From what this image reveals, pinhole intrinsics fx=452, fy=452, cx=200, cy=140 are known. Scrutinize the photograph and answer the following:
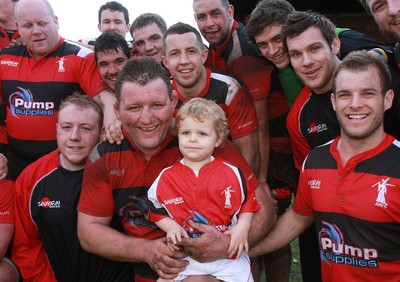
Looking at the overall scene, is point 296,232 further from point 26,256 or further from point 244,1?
point 244,1

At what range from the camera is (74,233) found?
11.5 feet

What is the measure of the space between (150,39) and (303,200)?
2890 millimetres

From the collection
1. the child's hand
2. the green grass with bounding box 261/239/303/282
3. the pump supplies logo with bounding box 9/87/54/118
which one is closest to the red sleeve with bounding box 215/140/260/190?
the child's hand

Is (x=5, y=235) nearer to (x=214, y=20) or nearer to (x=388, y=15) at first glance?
(x=214, y=20)

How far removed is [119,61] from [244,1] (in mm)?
7698

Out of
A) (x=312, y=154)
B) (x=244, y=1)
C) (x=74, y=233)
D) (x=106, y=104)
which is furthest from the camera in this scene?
(x=244, y=1)

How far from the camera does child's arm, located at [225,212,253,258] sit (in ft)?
9.27

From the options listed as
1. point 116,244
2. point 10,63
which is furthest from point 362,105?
point 10,63

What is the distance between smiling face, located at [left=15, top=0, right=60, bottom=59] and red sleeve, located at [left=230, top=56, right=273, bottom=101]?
188cm

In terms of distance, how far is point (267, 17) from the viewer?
4059 mm

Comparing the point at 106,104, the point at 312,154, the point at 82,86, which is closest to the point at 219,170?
the point at 312,154

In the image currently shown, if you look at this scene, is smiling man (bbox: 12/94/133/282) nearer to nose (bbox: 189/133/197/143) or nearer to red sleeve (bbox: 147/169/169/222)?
red sleeve (bbox: 147/169/169/222)

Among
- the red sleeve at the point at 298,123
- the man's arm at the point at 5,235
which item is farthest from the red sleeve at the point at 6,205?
the red sleeve at the point at 298,123

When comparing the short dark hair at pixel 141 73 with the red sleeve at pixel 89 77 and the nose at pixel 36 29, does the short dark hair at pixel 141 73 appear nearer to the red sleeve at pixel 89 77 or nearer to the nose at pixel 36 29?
the red sleeve at pixel 89 77
